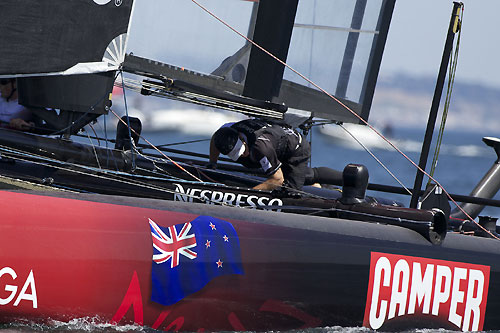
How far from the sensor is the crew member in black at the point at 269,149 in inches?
197

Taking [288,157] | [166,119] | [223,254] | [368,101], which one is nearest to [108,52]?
[288,157]

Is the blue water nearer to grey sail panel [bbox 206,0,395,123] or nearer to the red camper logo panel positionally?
grey sail panel [bbox 206,0,395,123]

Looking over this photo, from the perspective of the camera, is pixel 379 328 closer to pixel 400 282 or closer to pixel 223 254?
pixel 400 282

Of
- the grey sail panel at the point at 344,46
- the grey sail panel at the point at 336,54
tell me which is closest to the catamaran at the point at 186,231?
the grey sail panel at the point at 336,54

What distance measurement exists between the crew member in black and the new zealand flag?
150cm

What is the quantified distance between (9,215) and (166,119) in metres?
22.4

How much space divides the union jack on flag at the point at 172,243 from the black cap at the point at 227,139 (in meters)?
1.60

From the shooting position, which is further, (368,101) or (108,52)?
(368,101)

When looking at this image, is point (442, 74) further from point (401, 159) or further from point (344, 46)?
point (401, 159)

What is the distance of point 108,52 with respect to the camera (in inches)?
182

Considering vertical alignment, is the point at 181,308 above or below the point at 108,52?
below

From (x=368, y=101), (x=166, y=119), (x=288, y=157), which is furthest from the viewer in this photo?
(x=166, y=119)

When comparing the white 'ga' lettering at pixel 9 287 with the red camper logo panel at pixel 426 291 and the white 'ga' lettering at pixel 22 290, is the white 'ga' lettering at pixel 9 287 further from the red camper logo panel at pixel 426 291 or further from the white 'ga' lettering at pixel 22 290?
the red camper logo panel at pixel 426 291

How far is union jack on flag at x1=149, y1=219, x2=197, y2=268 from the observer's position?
3316 millimetres
